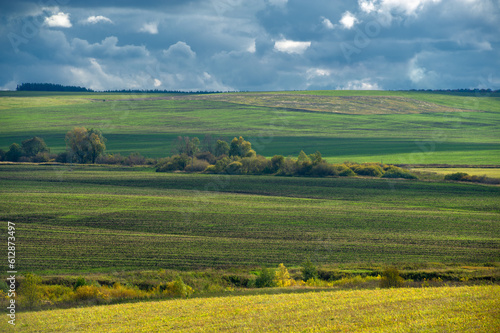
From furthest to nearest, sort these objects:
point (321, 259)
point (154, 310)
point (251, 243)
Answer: point (251, 243), point (321, 259), point (154, 310)

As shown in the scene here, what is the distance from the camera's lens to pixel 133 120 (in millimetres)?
172125

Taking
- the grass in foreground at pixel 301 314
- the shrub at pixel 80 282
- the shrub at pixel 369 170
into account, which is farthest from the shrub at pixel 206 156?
the grass in foreground at pixel 301 314

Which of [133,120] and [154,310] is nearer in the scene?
[154,310]

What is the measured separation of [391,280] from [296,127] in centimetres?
13322

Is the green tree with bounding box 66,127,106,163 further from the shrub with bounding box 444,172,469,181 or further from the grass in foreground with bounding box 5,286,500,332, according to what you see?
the grass in foreground with bounding box 5,286,500,332

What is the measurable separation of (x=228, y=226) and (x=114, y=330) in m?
28.4

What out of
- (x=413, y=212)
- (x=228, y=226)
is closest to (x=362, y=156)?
(x=413, y=212)

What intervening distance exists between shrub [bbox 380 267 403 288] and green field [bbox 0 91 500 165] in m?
77.2

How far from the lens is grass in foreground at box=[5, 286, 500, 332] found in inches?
778

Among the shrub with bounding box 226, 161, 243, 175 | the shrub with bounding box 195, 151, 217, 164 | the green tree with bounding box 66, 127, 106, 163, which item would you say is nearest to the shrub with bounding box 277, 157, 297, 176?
the shrub with bounding box 226, 161, 243, 175

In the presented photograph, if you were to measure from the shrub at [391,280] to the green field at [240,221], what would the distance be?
20.6 ft

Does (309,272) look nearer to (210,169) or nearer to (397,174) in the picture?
(397,174)

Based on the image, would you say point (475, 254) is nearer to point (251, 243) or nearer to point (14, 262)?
point (251, 243)

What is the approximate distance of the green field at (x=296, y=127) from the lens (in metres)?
124
